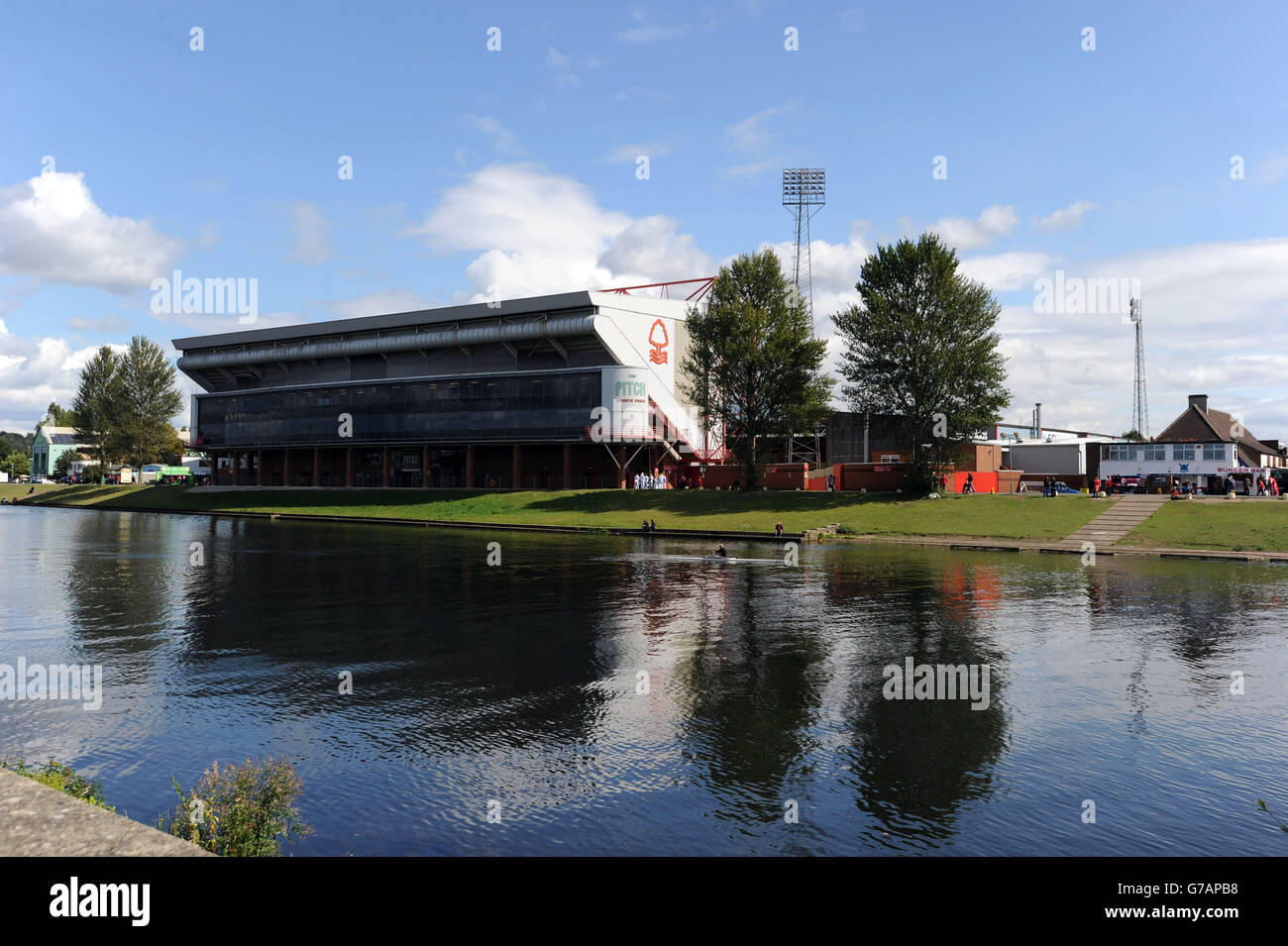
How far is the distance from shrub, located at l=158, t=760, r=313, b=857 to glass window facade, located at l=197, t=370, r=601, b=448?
82.1 metres

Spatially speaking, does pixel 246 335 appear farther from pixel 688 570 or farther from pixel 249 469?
pixel 688 570

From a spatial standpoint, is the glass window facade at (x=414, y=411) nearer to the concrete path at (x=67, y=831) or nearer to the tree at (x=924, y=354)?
the tree at (x=924, y=354)

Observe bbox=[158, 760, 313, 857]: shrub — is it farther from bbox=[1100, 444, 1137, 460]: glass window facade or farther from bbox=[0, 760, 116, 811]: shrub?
bbox=[1100, 444, 1137, 460]: glass window facade

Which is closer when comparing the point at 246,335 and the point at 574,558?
the point at 574,558

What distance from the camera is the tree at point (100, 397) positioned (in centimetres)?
13962

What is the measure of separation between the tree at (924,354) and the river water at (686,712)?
3632cm

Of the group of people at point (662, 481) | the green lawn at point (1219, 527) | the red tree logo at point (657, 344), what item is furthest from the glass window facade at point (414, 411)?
the green lawn at point (1219, 527)

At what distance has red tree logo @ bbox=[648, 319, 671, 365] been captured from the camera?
98.9m

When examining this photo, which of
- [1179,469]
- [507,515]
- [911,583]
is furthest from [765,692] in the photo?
[1179,469]

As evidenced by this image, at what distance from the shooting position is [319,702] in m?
16.0

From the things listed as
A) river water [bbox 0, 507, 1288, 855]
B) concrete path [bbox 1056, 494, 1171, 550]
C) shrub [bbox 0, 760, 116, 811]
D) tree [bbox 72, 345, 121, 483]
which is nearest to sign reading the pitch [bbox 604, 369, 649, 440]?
concrete path [bbox 1056, 494, 1171, 550]

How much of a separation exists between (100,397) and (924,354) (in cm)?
13192

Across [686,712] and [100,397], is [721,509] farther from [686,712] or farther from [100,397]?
[100,397]
